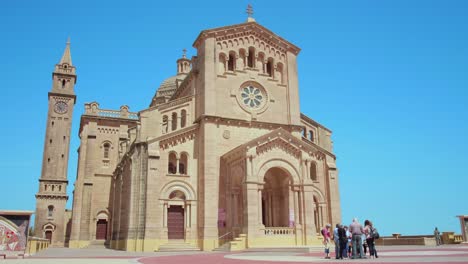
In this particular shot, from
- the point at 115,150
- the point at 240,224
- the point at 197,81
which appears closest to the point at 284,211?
the point at 240,224

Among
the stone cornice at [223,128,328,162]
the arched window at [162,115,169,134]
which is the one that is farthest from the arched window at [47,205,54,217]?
the stone cornice at [223,128,328,162]

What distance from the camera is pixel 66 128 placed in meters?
57.0

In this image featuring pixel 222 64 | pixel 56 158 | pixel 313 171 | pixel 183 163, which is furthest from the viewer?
pixel 56 158

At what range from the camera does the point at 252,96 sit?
3919cm

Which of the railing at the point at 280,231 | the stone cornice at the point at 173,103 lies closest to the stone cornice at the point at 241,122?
the stone cornice at the point at 173,103

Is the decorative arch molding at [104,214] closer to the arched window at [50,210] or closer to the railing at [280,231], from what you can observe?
the arched window at [50,210]

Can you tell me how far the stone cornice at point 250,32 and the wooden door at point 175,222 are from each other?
16286mm

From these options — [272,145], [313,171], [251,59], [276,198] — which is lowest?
[276,198]

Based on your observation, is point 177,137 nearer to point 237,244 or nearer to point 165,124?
point 165,124

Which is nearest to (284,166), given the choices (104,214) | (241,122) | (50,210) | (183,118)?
(241,122)

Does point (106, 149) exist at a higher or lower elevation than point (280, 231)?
higher

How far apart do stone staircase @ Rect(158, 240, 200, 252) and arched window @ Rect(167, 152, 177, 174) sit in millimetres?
6001

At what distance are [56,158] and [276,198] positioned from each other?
3457cm

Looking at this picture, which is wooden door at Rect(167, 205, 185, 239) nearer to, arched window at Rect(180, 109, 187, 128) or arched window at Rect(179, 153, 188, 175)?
arched window at Rect(179, 153, 188, 175)
